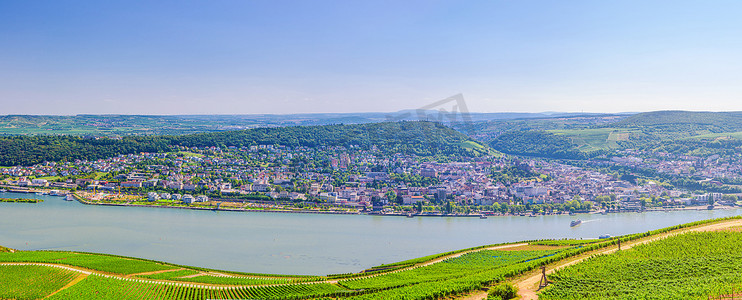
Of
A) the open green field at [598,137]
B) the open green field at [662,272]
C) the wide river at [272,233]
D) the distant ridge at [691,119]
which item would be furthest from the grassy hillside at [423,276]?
the distant ridge at [691,119]

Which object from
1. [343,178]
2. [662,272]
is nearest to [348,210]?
[343,178]

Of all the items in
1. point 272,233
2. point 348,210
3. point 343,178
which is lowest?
point 348,210

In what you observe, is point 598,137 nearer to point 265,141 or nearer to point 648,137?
point 648,137

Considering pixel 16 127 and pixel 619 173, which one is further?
pixel 16 127

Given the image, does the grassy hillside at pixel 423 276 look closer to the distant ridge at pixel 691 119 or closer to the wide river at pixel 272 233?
the wide river at pixel 272 233

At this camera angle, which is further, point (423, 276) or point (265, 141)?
point (265, 141)

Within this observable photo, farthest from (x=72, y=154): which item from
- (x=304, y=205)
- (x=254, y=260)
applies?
(x=254, y=260)

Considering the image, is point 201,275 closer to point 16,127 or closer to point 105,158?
point 105,158
